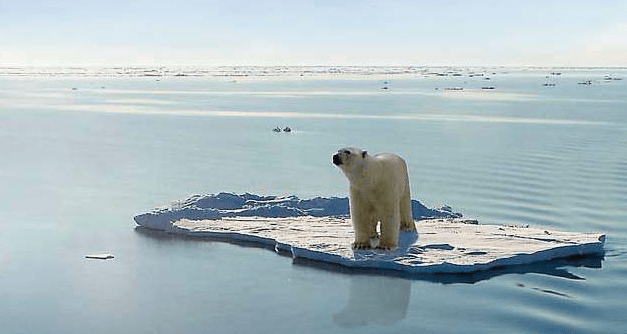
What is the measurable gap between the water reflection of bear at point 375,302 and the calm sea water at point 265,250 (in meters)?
0.03

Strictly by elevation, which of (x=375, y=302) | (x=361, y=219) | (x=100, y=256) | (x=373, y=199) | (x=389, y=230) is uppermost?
(x=373, y=199)

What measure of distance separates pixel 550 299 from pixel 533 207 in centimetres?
456

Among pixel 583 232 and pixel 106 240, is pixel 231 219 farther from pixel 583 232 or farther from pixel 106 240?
pixel 583 232

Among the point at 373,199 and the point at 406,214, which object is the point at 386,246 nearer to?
the point at 373,199

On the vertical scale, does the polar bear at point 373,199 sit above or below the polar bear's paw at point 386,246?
above

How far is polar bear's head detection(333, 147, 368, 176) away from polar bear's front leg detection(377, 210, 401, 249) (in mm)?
624

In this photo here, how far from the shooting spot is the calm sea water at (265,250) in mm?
6500

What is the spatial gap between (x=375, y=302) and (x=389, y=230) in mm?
1455

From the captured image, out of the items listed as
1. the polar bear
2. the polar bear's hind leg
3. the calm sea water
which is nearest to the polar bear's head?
the polar bear

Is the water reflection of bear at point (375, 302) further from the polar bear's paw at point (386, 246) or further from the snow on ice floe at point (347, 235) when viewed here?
the polar bear's paw at point (386, 246)

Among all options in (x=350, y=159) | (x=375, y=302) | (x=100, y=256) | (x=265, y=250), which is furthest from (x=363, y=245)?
(x=100, y=256)

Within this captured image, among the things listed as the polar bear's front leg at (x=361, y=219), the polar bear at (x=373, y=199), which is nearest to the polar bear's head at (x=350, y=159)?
the polar bear at (x=373, y=199)

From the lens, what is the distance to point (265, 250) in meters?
8.88

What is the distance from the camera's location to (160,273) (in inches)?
311
